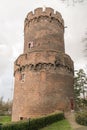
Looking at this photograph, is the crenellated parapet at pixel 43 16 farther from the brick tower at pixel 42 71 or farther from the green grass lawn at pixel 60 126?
the green grass lawn at pixel 60 126

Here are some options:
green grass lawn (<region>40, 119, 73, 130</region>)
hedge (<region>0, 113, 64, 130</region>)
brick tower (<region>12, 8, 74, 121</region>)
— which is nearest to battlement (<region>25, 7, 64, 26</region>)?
brick tower (<region>12, 8, 74, 121</region>)

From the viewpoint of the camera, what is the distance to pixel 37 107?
94.3ft

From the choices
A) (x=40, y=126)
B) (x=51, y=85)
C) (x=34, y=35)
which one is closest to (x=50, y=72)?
(x=51, y=85)

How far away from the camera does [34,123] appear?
2145 centimetres

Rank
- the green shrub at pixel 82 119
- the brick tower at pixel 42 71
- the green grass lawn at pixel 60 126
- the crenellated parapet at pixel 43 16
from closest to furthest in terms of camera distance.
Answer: the green grass lawn at pixel 60 126 → the green shrub at pixel 82 119 → the brick tower at pixel 42 71 → the crenellated parapet at pixel 43 16

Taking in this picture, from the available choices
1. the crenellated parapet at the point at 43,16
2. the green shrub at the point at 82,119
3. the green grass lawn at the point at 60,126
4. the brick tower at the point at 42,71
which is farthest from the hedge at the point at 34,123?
the crenellated parapet at the point at 43,16

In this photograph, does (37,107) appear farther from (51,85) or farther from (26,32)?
(26,32)

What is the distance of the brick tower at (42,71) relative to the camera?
29.2 m

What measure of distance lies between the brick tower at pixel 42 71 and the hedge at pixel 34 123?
2.92m

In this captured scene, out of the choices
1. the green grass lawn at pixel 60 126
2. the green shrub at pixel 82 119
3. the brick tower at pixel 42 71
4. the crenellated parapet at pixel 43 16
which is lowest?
the green grass lawn at pixel 60 126

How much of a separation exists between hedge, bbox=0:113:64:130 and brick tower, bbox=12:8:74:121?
2.92 m

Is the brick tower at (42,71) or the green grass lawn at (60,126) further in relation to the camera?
the brick tower at (42,71)

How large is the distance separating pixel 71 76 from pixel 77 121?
8.79 meters

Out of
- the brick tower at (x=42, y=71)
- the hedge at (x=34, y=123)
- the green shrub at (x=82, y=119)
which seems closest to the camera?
the hedge at (x=34, y=123)
